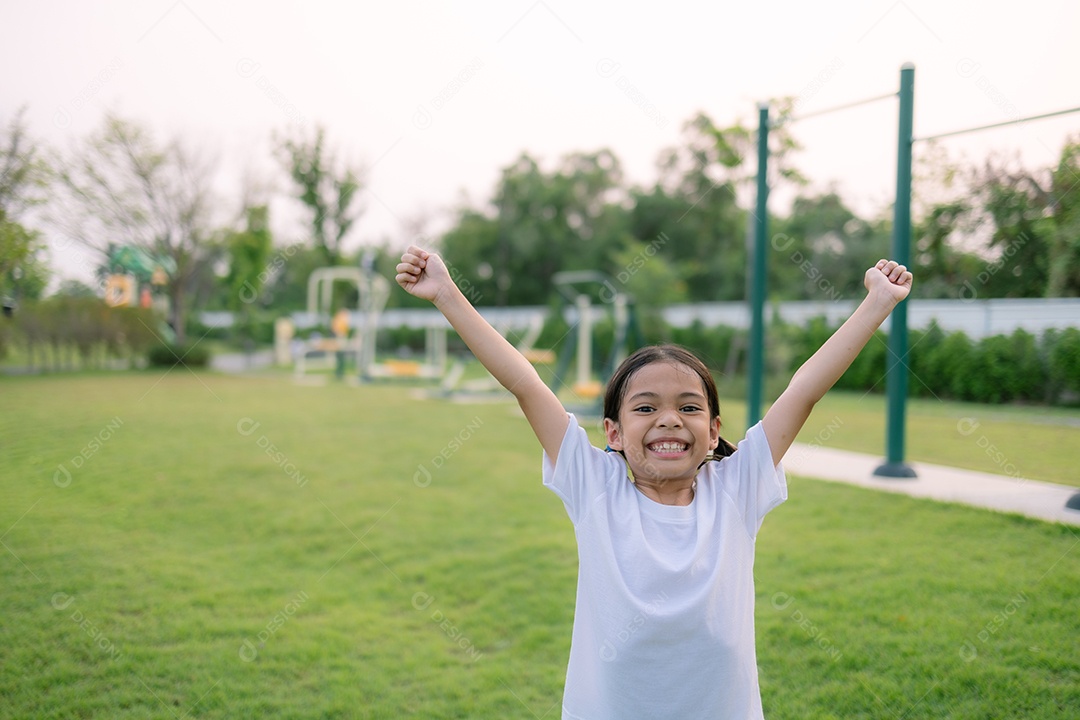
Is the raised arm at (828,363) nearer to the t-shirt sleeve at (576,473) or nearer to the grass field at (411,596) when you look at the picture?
the t-shirt sleeve at (576,473)

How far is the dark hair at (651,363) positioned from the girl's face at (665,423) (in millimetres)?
26

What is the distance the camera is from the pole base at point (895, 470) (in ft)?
19.6

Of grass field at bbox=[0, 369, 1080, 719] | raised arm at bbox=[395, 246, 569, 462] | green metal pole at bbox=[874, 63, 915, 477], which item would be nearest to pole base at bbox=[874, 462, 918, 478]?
green metal pole at bbox=[874, 63, 915, 477]

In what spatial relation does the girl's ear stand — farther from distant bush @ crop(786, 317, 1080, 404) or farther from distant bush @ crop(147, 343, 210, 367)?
distant bush @ crop(147, 343, 210, 367)

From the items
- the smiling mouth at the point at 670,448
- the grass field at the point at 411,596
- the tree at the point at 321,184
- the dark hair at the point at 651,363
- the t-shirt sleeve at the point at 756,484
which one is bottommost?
the grass field at the point at 411,596

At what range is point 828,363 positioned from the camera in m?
1.62

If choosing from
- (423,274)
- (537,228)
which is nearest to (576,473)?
(423,274)

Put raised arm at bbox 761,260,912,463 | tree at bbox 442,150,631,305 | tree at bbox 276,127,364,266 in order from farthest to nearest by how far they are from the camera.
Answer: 1. tree at bbox 442,150,631,305
2. tree at bbox 276,127,364,266
3. raised arm at bbox 761,260,912,463

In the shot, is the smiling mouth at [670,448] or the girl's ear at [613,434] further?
the girl's ear at [613,434]

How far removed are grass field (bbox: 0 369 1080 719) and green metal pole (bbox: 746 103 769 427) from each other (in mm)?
1334

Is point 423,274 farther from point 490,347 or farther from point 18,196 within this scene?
A: point 18,196

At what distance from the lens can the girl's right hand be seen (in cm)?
163

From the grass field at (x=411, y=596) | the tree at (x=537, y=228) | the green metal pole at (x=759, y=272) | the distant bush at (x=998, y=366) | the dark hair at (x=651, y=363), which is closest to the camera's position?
the dark hair at (x=651, y=363)

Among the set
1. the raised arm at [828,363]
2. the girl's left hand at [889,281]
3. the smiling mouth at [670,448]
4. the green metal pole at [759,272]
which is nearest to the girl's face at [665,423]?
the smiling mouth at [670,448]
